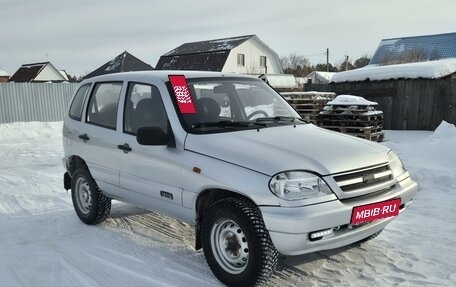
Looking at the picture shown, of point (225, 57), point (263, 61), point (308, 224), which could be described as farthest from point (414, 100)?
point (263, 61)

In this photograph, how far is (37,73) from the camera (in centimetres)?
4622

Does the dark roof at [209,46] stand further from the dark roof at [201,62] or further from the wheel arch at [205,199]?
the wheel arch at [205,199]

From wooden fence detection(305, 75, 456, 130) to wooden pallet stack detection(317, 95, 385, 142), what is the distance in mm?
3336

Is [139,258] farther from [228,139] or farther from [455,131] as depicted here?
[455,131]

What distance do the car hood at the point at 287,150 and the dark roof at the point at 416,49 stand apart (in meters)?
30.0

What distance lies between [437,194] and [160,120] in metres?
4.53

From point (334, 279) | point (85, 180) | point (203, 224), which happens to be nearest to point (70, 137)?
point (85, 180)

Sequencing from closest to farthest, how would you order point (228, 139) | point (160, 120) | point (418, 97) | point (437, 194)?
point (228, 139), point (160, 120), point (437, 194), point (418, 97)

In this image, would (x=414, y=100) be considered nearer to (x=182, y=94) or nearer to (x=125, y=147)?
(x=182, y=94)

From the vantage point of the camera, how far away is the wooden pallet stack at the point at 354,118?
12047 mm

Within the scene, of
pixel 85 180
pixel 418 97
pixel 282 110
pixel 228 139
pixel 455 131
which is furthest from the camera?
pixel 418 97

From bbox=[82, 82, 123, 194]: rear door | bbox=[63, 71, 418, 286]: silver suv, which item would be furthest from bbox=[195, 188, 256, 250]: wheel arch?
bbox=[82, 82, 123, 194]: rear door

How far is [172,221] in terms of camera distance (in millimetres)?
5461

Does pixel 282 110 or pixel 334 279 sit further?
pixel 282 110
